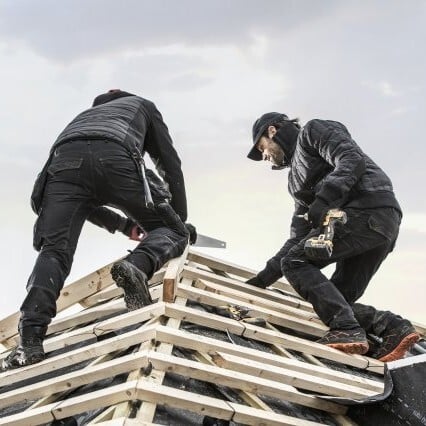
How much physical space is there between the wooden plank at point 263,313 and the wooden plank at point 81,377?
3.48 ft

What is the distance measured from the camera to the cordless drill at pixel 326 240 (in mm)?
3703

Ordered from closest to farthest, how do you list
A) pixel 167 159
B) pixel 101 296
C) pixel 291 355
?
pixel 291 355, pixel 167 159, pixel 101 296

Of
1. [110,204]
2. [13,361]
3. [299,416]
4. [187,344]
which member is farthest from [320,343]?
[13,361]

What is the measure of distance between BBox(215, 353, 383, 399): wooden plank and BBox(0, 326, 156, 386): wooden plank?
399mm

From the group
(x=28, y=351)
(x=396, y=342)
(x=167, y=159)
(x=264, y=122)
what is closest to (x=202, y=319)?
(x=28, y=351)

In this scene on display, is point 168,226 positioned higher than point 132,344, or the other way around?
point 168,226

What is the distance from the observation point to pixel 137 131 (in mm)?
3973

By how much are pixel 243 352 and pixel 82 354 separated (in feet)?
2.76

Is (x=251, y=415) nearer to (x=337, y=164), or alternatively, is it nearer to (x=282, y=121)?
(x=337, y=164)

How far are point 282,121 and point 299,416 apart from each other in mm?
2568

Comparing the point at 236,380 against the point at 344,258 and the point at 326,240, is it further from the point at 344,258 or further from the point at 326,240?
the point at 344,258

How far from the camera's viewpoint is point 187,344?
9.23 feet

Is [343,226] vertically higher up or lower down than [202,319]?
higher up

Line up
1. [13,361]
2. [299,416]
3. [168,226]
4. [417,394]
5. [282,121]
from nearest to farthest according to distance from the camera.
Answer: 1. [417,394]
2. [299,416]
3. [13,361]
4. [168,226]
5. [282,121]
